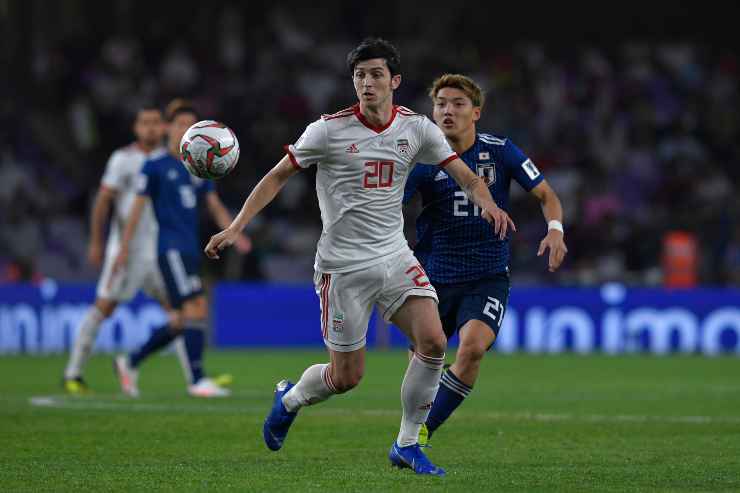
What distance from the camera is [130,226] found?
11.9 m

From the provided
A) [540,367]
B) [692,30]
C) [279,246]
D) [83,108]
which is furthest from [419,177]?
[692,30]

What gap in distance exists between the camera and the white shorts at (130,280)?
12.6 meters

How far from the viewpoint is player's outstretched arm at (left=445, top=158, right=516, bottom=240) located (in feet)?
22.4

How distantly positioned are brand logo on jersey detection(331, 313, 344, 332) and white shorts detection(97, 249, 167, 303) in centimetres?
565

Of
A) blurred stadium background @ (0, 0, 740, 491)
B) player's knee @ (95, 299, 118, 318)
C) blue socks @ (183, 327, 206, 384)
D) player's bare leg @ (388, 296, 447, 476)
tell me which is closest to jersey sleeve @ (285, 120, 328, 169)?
player's bare leg @ (388, 296, 447, 476)

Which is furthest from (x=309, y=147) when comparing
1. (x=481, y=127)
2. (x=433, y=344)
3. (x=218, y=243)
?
(x=481, y=127)

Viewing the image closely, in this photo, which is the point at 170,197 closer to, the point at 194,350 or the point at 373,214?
the point at 194,350

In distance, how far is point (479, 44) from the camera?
26531 millimetres

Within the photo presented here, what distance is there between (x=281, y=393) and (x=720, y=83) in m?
19.6

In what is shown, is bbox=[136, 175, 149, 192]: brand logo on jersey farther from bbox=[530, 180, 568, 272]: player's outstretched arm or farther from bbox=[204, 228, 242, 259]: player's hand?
bbox=[204, 228, 242, 259]: player's hand

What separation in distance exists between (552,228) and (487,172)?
819 mm

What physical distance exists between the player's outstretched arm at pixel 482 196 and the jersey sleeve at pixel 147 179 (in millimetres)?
5222

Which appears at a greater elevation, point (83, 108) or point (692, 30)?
point (692, 30)

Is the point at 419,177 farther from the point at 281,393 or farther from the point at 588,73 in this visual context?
the point at 588,73
